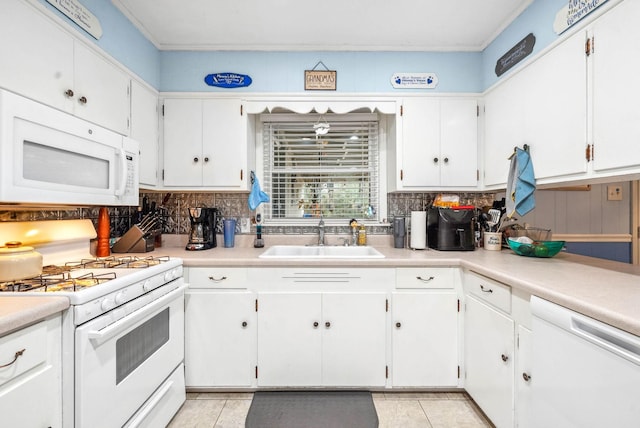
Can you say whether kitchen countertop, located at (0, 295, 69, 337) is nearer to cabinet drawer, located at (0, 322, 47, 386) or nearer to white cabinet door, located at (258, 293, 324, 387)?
cabinet drawer, located at (0, 322, 47, 386)

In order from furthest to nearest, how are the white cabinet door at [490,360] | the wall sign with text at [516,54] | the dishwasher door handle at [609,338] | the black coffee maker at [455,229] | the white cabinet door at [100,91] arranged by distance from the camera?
1. the black coffee maker at [455,229]
2. the wall sign with text at [516,54]
3. the white cabinet door at [100,91]
4. the white cabinet door at [490,360]
5. the dishwasher door handle at [609,338]

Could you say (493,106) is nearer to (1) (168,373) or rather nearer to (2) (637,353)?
(2) (637,353)

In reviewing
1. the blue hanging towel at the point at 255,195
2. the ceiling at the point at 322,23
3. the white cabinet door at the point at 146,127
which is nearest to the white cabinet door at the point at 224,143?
the blue hanging towel at the point at 255,195

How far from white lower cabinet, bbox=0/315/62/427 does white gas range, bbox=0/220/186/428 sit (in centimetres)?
3

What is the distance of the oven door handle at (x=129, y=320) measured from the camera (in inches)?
44.0

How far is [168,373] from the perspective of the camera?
1.65 metres

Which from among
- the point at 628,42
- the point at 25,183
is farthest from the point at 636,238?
the point at 25,183

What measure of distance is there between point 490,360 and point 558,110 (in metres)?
1.38

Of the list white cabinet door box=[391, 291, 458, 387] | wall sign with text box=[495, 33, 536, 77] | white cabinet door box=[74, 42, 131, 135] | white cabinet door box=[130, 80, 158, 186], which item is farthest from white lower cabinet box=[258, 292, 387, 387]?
wall sign with text box=[495, 33, 536, 77]

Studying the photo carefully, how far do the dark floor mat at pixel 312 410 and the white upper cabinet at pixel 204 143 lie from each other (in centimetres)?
152

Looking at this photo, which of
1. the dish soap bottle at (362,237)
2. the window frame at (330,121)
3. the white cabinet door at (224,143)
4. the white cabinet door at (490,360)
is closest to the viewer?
the white cabinet door at (490,360)

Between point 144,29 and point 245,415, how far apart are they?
105 inches

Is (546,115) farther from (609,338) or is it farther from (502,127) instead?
(609,338)

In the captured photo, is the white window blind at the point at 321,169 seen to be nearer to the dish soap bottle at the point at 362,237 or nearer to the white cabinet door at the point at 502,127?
the dish soap bottle at the point at 362,237
